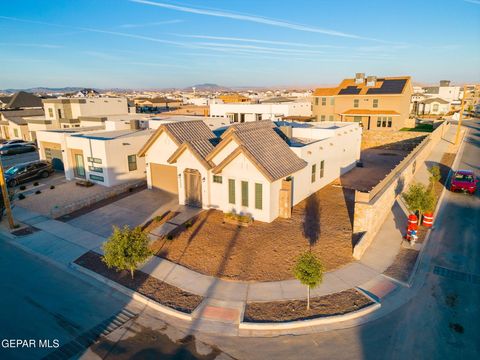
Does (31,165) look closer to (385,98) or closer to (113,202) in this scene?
(113,202)

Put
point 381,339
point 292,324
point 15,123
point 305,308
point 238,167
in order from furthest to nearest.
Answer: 1. point 15,123
2. point 238,167
3. point 305,308
4. point 292,324
5. point 381,339

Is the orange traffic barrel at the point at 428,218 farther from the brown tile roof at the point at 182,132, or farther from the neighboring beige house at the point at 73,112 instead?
the neighboring beige house at the point at 73,112

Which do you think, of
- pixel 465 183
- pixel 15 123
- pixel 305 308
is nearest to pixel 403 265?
pixel 305 308

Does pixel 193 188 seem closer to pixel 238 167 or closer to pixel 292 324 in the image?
pixel 238 167

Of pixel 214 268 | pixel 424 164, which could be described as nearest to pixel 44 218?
pixel 214 268

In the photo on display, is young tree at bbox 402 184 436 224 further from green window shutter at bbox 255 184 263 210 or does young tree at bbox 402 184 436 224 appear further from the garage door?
the garage door
